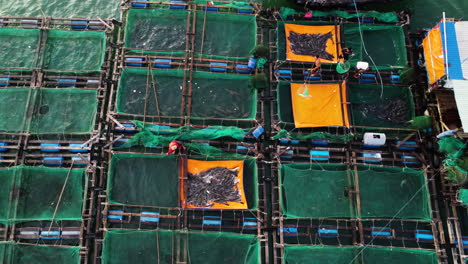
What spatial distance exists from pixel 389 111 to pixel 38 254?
20.7m

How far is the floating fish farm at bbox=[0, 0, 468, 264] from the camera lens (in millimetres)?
16234

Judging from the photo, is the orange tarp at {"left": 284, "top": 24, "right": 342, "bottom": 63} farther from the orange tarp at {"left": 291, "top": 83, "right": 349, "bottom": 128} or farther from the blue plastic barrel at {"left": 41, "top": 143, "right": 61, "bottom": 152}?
the blue plastic barrel at {"left": 41, "top": 143, "right": 61, "bottom": 152}

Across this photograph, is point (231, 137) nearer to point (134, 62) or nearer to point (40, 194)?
point (134, 62)

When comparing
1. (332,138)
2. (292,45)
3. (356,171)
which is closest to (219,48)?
(292,45)

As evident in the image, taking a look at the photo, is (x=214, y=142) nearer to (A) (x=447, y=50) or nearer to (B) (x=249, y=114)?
(B) (x=249, y=114)

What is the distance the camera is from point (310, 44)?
771 inches

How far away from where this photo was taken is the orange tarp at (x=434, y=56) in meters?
17.5

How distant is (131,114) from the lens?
59.1 feet

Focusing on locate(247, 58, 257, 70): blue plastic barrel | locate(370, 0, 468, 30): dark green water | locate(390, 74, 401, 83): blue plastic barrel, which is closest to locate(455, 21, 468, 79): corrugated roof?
locate(390, 74, 401, 83): blue plastic barrel

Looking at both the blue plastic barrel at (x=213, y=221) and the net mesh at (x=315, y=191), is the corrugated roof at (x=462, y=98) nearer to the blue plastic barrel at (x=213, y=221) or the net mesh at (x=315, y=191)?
the net mesh at (x=315, y=191)

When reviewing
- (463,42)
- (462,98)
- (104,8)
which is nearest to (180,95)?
(104,8)

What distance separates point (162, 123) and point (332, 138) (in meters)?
9.72

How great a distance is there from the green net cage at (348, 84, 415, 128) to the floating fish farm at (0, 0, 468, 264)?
0.28ft

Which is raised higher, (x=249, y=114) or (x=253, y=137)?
(x=249, y=114)
